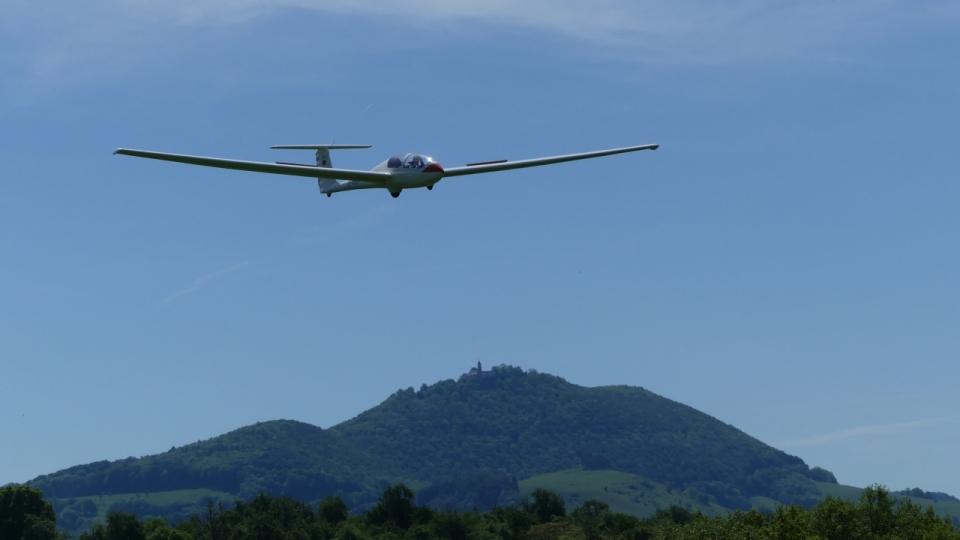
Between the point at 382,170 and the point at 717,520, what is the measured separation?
75806 mm

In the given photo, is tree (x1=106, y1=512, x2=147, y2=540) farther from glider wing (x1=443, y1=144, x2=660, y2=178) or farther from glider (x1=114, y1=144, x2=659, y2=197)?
glider wing (x1=443, y1=144, x2=660, y2=178)

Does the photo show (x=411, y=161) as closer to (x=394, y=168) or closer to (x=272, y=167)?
(x=394, y=168)

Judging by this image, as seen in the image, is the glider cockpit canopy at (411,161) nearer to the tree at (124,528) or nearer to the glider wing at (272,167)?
the glider wing at (272,167)

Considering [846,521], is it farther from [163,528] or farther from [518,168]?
[163,528]

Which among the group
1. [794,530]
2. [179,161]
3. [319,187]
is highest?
[319,187]

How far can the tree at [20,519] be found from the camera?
566ft

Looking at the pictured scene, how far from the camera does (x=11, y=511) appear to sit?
174 meters

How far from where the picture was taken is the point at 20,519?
174250 millimetres

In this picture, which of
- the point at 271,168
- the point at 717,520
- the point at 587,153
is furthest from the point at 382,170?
the point at 717,520

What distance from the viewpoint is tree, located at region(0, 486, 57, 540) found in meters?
172

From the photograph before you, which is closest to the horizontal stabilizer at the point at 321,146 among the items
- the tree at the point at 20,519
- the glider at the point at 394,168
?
the glider at the point at 394,168

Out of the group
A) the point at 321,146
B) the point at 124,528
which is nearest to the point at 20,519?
the point at 124,528

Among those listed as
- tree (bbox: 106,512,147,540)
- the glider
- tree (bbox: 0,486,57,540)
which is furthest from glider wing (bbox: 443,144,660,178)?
tree (bbox: 106,512,147,540)

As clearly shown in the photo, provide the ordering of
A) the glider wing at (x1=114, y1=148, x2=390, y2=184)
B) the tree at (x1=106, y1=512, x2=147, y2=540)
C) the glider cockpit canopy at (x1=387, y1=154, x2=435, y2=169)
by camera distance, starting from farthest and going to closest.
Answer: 1. the tree at (x1=106, y1=512, x2=147, y2=540)
2. the glider cockpit canopy at (x1=387, y1=154, x2=435, y2=169)
3. the glider wing at (x1=114, y1=148, x2=390, y2=184)
